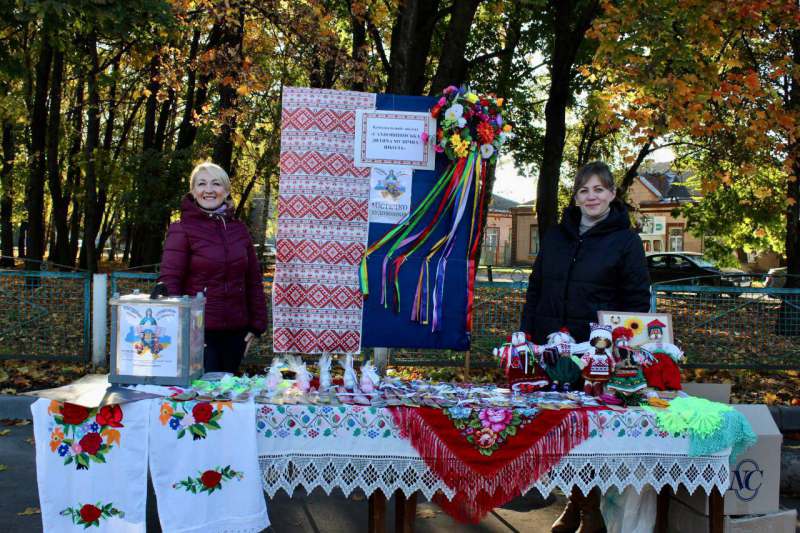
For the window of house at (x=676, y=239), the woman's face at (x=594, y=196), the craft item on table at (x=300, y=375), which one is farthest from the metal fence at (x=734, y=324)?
the window of house at (x=676, y=239)

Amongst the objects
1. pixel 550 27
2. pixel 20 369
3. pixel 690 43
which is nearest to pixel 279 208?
pixel 20 369

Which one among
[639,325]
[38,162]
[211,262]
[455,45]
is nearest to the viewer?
[639,325]

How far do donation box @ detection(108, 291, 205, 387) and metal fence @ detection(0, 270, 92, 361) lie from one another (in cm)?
457

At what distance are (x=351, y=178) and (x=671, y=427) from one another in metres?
2.39

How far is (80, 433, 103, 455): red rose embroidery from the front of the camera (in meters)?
2.85

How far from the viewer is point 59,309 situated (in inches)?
284

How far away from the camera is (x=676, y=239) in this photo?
4141 centimetres

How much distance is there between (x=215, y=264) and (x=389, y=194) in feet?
3.96

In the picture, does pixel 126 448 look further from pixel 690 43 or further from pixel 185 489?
pixel 690 43

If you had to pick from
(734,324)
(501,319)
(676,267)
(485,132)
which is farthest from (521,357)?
(676,267)

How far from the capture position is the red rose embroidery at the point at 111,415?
285 cm

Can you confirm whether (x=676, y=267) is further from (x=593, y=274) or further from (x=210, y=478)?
(x=210, y=478)

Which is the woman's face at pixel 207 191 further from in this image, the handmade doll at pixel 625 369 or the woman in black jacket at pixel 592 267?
the handmade doll at pixel 625 369

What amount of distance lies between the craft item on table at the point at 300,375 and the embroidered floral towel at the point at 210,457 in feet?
1.13
